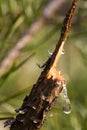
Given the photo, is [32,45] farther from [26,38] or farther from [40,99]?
[40,99]

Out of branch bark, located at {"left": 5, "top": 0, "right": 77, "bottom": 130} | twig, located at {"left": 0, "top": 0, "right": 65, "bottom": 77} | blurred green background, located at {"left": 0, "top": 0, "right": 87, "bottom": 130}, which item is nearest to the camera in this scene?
branch bark, located at {"left": 5, "top": 0, "right": 77, "bottom": 130}

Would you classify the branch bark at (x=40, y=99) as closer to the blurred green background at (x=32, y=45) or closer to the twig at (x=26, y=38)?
the blurred green background at (x=32, y=45)

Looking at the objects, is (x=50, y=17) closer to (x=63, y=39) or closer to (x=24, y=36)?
(x=24, y=36)

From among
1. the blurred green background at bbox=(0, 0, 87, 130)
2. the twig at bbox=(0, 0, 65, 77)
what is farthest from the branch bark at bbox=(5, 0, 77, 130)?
the twig at bbox=(0, 0, 65, 77)

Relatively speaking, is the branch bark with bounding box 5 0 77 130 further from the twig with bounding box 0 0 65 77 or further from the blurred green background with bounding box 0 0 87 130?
the twig with bounding box 0 0 65 77

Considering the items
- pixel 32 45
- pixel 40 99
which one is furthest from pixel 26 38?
pixel 40 99

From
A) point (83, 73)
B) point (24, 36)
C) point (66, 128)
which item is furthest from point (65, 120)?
point (83, 73)

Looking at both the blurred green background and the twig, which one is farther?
the twig

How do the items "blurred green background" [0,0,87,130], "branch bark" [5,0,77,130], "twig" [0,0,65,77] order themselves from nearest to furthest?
"branch bark" [5,0,77,130]
"blurred green background" [0,0,87,130]
"twig" [0,0,65,77]
